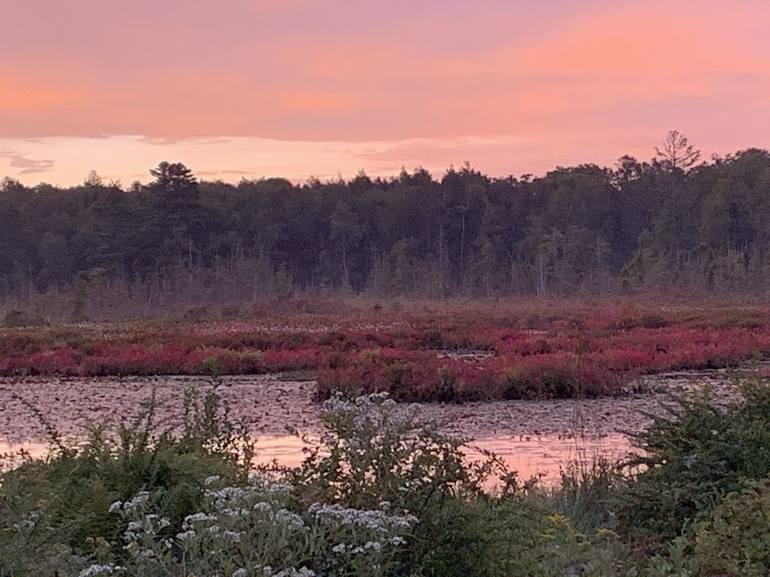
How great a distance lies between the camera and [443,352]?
31.5 meters

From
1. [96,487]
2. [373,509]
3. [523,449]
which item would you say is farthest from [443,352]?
[373,509]

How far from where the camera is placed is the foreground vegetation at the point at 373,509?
4.62 meters

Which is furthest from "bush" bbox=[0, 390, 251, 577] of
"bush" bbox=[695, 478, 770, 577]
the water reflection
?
the water reflection

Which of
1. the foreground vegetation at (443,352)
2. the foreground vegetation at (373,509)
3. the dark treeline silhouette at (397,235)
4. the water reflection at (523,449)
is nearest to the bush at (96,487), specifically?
the foreground vegetation at (373,509)

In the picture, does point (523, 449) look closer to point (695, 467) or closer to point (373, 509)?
point (695, 467)

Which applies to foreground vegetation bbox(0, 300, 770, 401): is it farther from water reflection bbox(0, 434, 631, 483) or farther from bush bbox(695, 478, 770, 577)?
bush bbox(695, 478, 770, 577)

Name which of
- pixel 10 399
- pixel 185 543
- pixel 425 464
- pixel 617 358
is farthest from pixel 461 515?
pixel 617 358

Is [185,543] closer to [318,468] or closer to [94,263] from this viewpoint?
[318,468]

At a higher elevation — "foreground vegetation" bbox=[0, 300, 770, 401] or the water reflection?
the water reflection

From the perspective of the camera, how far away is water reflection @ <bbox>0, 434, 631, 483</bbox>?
1199cm

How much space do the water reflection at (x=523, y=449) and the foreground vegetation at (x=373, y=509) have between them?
10.4 ft

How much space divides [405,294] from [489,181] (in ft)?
82.7

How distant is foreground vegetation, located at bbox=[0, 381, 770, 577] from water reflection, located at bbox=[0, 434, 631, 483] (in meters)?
3.17

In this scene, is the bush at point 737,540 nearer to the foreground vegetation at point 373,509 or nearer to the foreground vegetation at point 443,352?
the foreground vegetation at point 373,509
